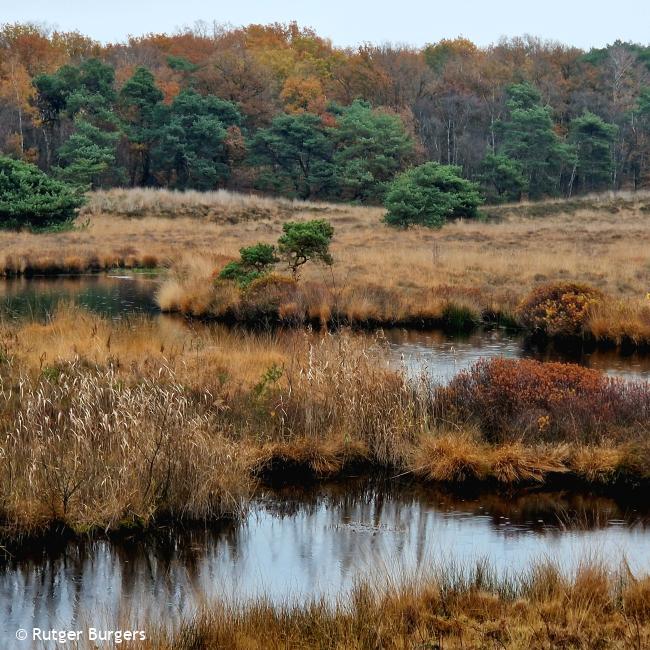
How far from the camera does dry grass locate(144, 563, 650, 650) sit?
5.90 m

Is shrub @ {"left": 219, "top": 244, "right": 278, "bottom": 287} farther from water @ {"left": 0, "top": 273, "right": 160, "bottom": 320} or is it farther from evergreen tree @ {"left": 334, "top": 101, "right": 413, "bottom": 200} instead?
evergreen tree @ {"left": 334, "top": 101, "right": 413, "bottom": 200}

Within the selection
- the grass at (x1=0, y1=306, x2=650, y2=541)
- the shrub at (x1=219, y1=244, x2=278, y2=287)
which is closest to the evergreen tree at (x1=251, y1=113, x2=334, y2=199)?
the shrub at (x1=219, y1=244, x2=278, y2=287)

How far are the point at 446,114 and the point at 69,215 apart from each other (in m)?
37.3

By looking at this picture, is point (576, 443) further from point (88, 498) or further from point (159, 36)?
point (159, 36)

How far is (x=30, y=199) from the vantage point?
124 ft

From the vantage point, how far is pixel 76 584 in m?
7.53

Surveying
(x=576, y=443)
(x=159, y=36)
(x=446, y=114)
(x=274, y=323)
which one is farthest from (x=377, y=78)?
(x=576, y=443)

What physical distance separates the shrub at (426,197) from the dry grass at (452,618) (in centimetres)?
3428

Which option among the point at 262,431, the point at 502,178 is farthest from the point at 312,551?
the point at 502,178

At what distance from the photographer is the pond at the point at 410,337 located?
52.1 feet

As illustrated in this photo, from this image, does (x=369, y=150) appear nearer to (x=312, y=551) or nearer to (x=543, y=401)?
(x=543, y=401)

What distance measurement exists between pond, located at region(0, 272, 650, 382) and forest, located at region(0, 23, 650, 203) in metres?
25.5

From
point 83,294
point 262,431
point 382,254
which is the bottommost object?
point 262,431

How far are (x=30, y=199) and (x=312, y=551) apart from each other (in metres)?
32.4
